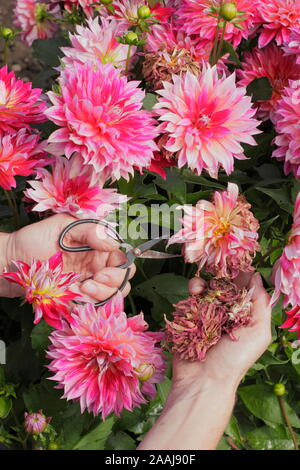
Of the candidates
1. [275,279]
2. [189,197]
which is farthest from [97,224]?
[275,279]

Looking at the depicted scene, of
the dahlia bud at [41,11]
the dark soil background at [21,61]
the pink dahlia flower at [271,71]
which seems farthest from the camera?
the dark soil background at [21,61]

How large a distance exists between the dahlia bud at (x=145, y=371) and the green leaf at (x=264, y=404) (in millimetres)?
303

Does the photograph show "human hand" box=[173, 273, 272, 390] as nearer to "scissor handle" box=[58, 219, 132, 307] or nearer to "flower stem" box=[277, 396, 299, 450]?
"scissor handle" box=[58, 219, 132, 307]

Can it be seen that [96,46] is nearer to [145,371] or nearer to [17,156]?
[17,156]

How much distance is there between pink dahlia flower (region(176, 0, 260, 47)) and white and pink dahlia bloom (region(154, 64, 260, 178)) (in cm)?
→ 20

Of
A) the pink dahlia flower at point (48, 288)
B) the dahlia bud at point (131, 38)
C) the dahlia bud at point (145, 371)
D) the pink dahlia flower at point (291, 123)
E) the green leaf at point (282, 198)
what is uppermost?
the dahlia bud at point (131, 38)

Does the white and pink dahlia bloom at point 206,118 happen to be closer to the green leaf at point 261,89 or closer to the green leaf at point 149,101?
the green leaf at point 149,101

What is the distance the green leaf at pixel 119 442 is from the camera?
109 cm

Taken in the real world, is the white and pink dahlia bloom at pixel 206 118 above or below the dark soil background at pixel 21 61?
above

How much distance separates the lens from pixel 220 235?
88cm

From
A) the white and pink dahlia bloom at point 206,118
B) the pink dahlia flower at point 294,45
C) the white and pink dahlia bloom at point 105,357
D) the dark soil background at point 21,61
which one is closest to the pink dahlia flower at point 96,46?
the white and pink dahlia bloom at point 206,118

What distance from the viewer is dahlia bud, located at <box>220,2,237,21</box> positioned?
3.11 feet

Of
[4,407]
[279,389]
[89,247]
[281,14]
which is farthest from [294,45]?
[4,407]

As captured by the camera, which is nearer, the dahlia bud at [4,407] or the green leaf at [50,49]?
the dahlia bud at [4,407]
